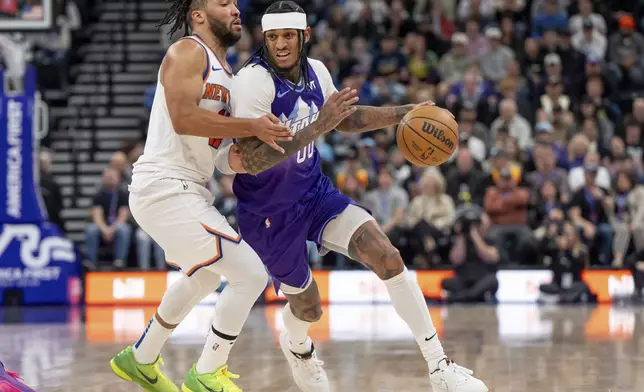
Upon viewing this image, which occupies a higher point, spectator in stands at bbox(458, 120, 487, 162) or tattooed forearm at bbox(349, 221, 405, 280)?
tattooed forearm at bbox(349, 221, 405, 280)

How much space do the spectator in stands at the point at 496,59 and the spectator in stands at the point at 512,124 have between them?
1204 millimetres

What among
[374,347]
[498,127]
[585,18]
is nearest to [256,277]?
[374,347]

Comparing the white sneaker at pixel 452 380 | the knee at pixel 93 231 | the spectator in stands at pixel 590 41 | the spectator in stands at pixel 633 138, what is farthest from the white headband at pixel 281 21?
the spectator in stands at pixel 590 41

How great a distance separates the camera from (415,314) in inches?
216

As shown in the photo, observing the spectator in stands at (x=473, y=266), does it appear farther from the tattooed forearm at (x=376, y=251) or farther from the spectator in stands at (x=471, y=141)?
the tattooed forearm at (x=376, y=251)

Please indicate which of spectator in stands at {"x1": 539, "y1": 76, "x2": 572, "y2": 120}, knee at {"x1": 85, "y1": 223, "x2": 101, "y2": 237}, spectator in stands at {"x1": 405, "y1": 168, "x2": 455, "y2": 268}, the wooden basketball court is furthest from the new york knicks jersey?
spectator in stands at {"x1": 539, "y1": 76, "x2": 572, "y2": 120}

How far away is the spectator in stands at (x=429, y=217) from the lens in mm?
12023

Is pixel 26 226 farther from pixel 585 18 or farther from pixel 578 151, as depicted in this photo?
pixel 585 18

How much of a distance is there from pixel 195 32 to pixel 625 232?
26.0ft

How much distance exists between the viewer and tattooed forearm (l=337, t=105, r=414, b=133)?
18.7ft

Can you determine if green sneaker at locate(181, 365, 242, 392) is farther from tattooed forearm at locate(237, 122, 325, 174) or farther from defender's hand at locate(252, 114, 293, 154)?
defender's hand at locate(252, 114, 293, 154)

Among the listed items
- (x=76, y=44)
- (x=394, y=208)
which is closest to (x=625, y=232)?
(x=394, y=208)

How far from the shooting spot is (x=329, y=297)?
12.0 meters

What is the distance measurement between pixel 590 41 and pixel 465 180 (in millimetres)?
3841
